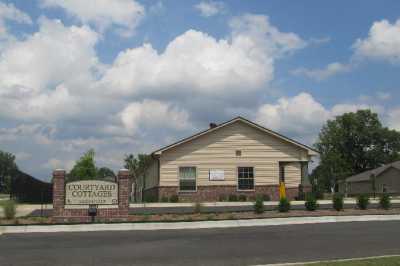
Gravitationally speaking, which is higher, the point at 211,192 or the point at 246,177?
the point at 246,177

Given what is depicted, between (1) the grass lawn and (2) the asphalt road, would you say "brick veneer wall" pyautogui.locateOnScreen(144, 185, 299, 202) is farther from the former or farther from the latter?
(1) the grass lawn

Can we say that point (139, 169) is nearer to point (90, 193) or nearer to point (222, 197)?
point (222, 197)

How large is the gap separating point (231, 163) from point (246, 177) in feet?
4.15

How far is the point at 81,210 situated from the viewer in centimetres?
1889

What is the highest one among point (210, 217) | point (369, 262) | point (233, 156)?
point (233, 156)

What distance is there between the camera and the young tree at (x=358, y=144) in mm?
94375

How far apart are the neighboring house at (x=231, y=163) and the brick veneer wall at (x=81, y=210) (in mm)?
12507

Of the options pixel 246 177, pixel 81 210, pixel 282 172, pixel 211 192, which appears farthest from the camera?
pixel 282 172

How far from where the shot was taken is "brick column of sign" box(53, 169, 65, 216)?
18.8m

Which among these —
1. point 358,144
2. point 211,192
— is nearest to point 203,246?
point 211,192

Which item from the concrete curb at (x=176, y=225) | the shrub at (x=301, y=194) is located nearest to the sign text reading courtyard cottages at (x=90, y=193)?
the concrete curb at (x=176, y=225)

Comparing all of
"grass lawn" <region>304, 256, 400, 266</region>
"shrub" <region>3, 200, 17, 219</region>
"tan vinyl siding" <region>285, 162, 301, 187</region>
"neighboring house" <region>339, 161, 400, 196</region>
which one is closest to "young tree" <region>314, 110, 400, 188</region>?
"neighboring house" <region>339, 161, 400, 196</region>

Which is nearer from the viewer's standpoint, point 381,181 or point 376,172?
point 381,181

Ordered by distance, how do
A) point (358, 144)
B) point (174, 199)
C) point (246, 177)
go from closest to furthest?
point (174, 199) < point (246, 177) < point (358, 144)
